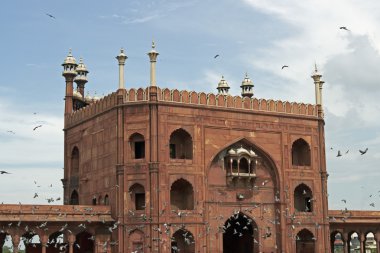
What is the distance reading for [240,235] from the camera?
33594 millimetres

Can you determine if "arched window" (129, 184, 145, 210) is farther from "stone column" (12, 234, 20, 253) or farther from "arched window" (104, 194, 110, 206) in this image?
"stone column" (12, 234, 20, 253)

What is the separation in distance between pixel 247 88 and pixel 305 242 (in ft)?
38.8

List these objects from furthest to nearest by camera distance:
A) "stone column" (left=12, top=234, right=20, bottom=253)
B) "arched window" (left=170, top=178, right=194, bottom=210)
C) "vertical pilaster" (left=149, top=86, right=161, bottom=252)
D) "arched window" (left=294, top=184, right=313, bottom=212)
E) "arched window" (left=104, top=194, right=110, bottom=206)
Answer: "arched window" (left=294, top=184, right=313, bottom=212) < "arched window" (left=104, top=194, right=110, bottom=206) < "arched window" (left=170, top=178, right=194, bottom=210) < "vertical pilaster" (left=149, top=86, right=161, bottom=252) < "stone column" (left=12, top=234, right=20, bottom=253)

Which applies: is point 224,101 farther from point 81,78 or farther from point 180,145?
point 81,78

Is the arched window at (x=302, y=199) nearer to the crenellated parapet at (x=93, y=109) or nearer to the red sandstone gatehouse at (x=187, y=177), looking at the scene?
the red sandstone gatehouse at (x=187, y=177)

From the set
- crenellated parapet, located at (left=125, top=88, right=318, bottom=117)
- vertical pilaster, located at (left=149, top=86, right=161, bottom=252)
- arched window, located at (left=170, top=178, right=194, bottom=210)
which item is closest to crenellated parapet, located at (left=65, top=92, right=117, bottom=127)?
crenellated parapet, located at (left=125, top=88, right=318, bottom=117)

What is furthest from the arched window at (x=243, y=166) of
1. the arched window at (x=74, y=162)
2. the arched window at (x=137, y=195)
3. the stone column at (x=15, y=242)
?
the stone column at (x=15, y=242)

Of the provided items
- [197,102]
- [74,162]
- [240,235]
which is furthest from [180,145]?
[74,162]

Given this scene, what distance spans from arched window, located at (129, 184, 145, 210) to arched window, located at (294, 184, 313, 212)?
326 inches

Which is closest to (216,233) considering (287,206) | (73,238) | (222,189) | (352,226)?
(222,189)

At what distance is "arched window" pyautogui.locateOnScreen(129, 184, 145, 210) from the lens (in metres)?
29.0

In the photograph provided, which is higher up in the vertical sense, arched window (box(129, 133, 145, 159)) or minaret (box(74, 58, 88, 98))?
minaret (box(74, 58, 88, 98))

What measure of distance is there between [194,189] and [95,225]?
4.57 m

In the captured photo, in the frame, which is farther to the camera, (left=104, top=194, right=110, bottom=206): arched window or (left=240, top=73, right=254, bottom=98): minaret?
(left=240, top=73, right=254, bottom=98): minaret
